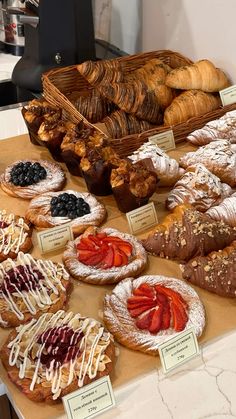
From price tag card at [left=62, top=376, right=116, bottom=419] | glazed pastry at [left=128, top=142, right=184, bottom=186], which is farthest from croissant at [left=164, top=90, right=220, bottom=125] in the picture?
price tag card at [left=62, top=376, right=116, bottom=419]

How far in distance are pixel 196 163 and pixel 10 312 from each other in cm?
94

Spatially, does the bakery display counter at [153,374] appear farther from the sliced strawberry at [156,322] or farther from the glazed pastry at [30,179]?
the glazed pastry at [30,179]

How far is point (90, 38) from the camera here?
8.77 ft

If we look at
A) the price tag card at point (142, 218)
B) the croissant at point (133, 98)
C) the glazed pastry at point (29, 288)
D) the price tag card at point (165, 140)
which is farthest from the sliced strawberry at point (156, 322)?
the croissant at point (133, 98)

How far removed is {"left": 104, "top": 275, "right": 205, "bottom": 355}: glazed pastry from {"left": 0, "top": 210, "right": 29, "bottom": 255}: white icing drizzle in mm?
366

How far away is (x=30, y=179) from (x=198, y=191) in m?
0.60

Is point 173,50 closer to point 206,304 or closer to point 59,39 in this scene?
point 59,39

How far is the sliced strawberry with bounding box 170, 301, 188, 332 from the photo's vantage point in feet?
4.84

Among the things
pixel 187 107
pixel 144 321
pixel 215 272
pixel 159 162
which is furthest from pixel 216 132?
pixel 144 321

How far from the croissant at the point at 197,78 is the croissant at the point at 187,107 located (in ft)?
0.11

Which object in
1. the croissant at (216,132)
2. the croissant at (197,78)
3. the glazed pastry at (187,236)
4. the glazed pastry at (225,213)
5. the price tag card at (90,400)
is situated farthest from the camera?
the croissant at (197,78)

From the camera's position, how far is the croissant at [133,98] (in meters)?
2.28

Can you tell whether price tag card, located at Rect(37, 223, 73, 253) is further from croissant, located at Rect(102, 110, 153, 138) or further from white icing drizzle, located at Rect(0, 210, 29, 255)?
croissant, located at Rect(102, 110, 153, 138)

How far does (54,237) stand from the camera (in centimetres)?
180
